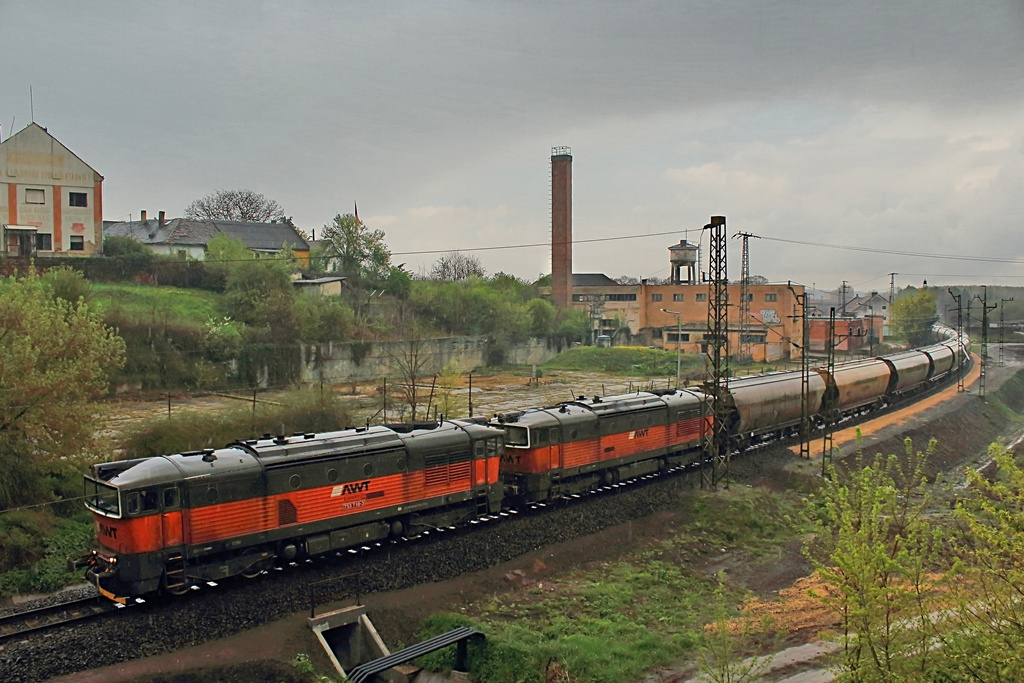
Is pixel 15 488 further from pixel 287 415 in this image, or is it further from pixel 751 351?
pixel 751 351

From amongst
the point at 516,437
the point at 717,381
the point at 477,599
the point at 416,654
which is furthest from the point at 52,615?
the point at 717,381

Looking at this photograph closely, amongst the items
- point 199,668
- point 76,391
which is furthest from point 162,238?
point 199,668

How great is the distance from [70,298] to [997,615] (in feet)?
135

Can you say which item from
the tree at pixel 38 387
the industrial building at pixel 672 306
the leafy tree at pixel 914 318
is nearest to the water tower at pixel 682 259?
the industrial building at pixel 672 306

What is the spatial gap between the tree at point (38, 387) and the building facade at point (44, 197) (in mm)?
36241

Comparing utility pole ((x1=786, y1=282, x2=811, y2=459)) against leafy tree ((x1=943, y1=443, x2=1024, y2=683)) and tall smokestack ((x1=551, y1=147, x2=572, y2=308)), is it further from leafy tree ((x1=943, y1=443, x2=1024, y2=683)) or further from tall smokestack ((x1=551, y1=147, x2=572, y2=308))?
tall smokestack ((x1=551, y1=147, x2=572, y2=308))

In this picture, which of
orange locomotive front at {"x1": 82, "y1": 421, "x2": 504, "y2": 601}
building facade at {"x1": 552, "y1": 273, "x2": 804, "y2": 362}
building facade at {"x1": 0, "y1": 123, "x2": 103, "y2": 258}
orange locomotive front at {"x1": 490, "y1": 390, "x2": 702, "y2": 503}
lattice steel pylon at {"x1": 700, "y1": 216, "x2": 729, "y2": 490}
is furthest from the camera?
building facade at {"x1": 552, "y1": 273, "x2": 804, "y2": 362}

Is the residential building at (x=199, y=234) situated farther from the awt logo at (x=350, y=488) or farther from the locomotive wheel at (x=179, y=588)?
the locomotive wheel at (x=179, y=588)

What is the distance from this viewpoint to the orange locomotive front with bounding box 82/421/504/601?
17.5 m

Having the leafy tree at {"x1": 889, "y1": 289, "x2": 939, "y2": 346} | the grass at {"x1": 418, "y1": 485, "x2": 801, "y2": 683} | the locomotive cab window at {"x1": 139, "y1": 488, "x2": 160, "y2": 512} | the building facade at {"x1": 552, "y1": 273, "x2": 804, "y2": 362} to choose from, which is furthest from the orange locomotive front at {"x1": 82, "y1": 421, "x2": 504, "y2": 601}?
the leafy tree at {"x1": 889, "y1": 289, "x2": 939, "y2": 346}

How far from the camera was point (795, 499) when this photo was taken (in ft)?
107

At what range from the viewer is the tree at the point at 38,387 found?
2405 cm

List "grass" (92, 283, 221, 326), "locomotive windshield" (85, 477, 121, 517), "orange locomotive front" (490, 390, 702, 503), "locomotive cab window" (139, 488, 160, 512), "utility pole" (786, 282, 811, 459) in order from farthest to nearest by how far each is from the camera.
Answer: "grass" (92, 283, 221, 326)
"utility pole" (786, 282, 811, 459)
"orange locomotive front" (490, 390, 702, 503)
"locomotive cab window" (139, 488, 160, 512)
"locomotive windshield" (85, 477, 121, 517)

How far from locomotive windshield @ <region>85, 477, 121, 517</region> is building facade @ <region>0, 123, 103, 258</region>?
47.0m
